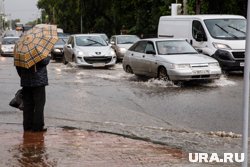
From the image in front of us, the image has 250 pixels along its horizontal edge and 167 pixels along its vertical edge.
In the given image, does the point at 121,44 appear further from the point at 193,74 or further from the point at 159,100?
A: the point at 159,100

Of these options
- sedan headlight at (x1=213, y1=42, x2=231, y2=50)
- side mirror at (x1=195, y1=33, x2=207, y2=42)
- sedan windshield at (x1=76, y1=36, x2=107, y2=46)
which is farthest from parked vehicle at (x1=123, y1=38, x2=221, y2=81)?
sedan windshield at (x1=76, y1=36, x2=107, y2=46)

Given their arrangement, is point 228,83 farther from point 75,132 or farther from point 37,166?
point 37,166

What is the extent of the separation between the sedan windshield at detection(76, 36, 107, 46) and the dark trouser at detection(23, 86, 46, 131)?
1488 cm

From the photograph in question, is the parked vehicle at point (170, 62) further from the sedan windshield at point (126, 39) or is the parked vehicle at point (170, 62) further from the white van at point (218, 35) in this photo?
the sedan windshield at point (126, 39)

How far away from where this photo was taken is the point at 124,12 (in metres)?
55.8

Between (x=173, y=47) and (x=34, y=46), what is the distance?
933 centimetres

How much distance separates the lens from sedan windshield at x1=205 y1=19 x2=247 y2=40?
1792 cm

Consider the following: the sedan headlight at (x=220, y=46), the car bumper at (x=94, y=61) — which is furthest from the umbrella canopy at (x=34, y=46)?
the car bumper at (x=94, y=61)

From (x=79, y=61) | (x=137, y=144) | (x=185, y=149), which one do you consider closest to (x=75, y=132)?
(x=137, y=144)

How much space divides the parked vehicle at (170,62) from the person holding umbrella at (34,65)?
740cm

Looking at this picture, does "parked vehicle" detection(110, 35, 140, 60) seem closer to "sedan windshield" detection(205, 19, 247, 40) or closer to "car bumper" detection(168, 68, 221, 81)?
"sedan windshield" detection(205, 19, 247, 40)

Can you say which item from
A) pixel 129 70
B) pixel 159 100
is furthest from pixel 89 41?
pixel 159 100

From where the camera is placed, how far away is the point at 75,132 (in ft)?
25.8

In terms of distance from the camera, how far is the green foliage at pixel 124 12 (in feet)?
139
